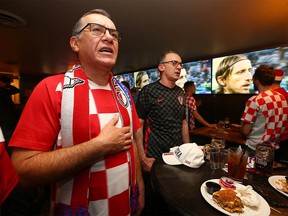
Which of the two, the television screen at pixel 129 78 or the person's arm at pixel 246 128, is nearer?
the person's arm at pixel 246 128

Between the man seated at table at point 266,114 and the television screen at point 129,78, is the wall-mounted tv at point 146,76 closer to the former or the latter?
the television screen at point 129,78

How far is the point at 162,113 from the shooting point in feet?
5.98

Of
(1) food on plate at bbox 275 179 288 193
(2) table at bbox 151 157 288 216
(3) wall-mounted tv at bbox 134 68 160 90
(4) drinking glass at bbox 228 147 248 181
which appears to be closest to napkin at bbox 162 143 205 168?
(2) table at bbox 151 157 288 216

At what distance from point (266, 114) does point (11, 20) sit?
382 centimetres

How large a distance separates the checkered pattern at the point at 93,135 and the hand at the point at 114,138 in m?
0.04

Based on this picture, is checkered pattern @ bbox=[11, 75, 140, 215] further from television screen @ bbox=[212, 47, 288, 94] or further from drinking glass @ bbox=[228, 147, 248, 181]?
television screen @ bbox=[212, 47, 288, 94]

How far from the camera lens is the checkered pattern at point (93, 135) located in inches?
29.6

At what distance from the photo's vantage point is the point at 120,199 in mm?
872

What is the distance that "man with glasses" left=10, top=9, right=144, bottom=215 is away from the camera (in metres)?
0.74

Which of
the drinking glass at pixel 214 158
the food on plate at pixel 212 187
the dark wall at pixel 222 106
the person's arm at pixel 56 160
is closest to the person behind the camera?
the person's arm at pixel 56 160

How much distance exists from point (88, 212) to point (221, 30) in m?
3.26

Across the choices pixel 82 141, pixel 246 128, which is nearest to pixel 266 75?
pixel 246 128

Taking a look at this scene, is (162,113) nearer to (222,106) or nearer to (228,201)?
(228,201)

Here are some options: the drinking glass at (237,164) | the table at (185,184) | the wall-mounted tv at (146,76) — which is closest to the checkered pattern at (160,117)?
the table at (185,184)
